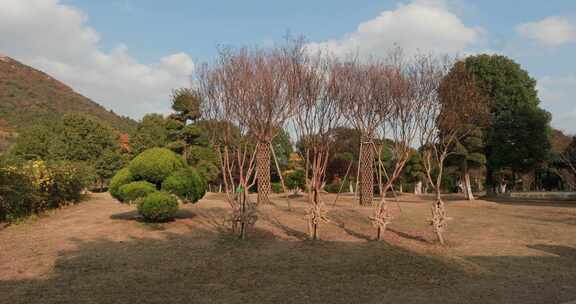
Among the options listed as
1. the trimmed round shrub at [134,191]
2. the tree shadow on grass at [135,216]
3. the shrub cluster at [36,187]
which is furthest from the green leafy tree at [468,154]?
the shrub cluster at [36,187]

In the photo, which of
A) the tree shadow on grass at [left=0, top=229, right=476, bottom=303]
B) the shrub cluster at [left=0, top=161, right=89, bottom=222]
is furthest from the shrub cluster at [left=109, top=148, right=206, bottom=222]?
the shrub cluster at [left=0, top=161, right=89, bottom=222]

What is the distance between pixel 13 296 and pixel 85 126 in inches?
1185

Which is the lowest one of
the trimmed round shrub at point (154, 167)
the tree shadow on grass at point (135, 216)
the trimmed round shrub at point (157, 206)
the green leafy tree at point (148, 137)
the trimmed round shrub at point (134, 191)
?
the tree shadow on grass at point (135, 216)

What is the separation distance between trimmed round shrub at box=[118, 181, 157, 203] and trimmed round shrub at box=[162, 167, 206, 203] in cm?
53

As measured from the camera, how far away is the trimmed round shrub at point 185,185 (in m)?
12.6

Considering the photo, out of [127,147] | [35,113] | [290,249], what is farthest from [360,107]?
[35,113]

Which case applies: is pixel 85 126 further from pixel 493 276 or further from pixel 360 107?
pixel 493 276

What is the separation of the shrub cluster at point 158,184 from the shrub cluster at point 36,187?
9.10ft

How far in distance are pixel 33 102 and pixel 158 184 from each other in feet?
144

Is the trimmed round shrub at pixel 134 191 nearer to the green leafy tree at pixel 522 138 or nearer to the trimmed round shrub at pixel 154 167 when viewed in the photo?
the trimmed round shrub at pixel 154 167

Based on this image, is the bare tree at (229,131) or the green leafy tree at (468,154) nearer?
the bare tree at (229,131)

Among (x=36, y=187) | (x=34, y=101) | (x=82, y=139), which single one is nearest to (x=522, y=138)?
(x=36, y=187)

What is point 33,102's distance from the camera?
48.3 m

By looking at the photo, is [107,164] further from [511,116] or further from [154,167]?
[511,116]
